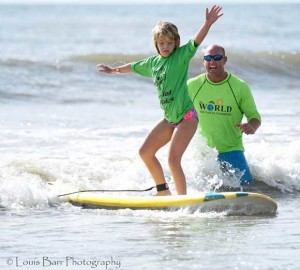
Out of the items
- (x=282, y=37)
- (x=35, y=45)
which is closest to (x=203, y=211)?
(x=35, y=45)

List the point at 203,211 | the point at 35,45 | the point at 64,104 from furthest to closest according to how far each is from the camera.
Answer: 1. the point at 35,45
2. the point at 64,104
3. the point at 203,211

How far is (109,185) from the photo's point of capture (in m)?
10.0

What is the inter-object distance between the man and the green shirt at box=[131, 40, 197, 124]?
921 millimetres

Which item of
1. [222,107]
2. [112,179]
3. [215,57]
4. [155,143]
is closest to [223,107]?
[222,107]

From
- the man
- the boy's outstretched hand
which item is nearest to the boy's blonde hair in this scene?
the boy's outstretched hand

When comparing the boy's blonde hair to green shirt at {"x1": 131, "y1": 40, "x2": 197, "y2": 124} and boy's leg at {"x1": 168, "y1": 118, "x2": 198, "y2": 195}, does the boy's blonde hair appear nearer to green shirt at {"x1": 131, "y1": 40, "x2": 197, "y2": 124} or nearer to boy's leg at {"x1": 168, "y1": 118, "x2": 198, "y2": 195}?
green shirt at {"x1": 131, "y1": 40, "x2": 197, "y2": 124}

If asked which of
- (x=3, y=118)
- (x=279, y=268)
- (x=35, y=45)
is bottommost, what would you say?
(x=279, y=268)

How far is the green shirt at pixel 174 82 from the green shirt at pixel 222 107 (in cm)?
102

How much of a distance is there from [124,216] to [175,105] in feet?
3.48

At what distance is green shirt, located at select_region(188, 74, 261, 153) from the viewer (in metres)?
9.62

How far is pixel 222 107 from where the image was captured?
968 centimetres

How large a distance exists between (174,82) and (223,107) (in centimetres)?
119

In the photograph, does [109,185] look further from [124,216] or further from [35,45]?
[35,45]

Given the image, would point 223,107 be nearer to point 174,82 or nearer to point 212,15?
point 174,82
